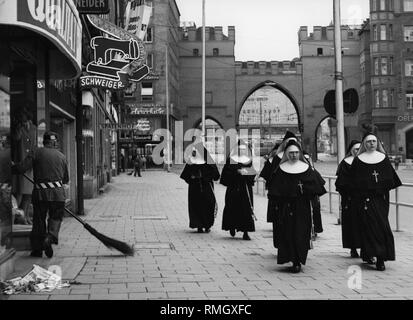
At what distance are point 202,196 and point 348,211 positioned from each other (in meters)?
4.14

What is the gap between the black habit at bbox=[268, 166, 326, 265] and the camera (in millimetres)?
8539

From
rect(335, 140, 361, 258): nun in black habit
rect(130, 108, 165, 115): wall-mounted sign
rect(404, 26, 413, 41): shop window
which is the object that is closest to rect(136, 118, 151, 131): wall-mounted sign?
rect(130, 108, 165, 115): wall-mounted sign

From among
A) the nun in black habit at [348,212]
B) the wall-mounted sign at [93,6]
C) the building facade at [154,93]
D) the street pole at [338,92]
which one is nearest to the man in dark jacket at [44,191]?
the nun in black habit at [348,212]

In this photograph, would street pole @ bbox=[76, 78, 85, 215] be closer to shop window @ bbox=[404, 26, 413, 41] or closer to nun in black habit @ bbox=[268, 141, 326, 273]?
nun in black habit @ bbox=[268, 141, 326, 273]

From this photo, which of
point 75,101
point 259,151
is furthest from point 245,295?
point 259,151

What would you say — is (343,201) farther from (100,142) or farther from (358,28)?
(358,28)

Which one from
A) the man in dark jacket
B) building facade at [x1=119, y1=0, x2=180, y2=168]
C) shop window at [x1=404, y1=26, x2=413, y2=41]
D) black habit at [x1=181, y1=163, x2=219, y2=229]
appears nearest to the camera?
the man in dark jacket

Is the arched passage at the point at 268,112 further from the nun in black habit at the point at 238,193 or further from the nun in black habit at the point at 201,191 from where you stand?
the nun in black habit at the point at 238,193

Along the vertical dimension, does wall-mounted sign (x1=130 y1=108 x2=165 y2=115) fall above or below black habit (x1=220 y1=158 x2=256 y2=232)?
above

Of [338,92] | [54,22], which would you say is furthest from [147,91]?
[54,22]

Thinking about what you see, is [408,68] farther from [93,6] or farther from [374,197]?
[374,197]

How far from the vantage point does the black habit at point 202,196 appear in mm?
13266

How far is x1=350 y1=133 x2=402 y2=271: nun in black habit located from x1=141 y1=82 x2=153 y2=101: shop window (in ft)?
184

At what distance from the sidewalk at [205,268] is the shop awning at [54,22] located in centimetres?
284
